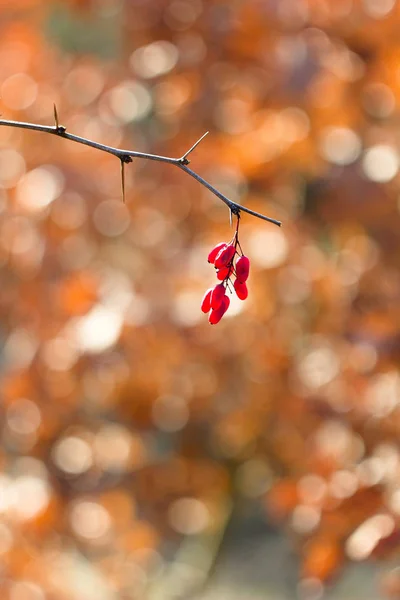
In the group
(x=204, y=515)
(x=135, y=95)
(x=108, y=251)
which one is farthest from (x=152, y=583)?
(x=135, y=95)

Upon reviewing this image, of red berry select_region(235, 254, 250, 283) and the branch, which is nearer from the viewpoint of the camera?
the branch

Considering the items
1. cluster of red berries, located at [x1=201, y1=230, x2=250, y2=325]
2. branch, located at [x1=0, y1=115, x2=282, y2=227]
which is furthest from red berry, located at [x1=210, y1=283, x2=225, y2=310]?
branch, located at [x1=0, y1=115, x2=282, y2=227]

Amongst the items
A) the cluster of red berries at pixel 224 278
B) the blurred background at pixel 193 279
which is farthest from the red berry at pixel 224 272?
the blurred background at pixel 193 279

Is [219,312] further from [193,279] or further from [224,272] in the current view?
[193,279]

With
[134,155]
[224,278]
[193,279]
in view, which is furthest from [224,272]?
[193,279]

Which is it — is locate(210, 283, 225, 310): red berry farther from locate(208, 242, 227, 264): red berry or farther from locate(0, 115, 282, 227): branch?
locate(0, 115, 282, 227): branch

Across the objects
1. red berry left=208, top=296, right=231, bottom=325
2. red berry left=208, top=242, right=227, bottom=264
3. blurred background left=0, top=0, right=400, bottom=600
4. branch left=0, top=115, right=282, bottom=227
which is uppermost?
branch left=0, top=115, right=282, bottom=227
